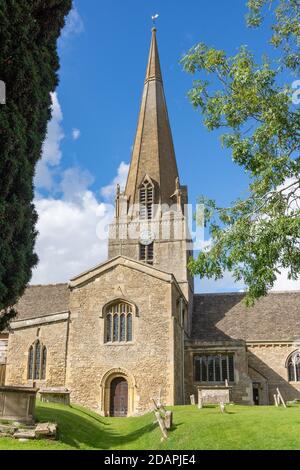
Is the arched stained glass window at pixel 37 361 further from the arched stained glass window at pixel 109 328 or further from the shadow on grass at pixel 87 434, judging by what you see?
the shadow on grass at pixel 87 434

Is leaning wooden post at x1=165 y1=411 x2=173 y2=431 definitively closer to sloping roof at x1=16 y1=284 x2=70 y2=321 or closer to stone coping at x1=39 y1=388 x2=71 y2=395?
stone coping at x1=39 y1=388 x2=71 y2=395

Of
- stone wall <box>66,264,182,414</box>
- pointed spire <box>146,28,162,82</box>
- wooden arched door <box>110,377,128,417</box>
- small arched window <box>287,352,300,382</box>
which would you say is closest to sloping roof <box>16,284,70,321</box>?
stone wall <box>66,264,182,414</box>

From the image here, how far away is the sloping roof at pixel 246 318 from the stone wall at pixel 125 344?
20.1ft

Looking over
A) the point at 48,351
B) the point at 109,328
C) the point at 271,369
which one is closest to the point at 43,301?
the point at 48,351

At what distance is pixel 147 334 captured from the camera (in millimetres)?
26328

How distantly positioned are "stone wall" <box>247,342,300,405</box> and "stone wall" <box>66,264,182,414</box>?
26.2ft

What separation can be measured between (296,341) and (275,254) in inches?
828

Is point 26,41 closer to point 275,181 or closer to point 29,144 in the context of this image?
point 29,144

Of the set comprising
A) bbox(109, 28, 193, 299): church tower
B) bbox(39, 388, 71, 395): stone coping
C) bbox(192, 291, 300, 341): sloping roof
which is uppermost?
bbox(109, 28, 193, 299): church tower

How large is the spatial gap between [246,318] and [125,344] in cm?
1133

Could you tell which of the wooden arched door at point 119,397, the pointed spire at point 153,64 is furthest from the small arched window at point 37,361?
the pointed spire at point 153,64

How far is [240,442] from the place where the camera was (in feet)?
40.6

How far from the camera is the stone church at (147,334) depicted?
2595 cm

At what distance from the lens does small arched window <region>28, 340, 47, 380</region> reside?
27.2 meters
